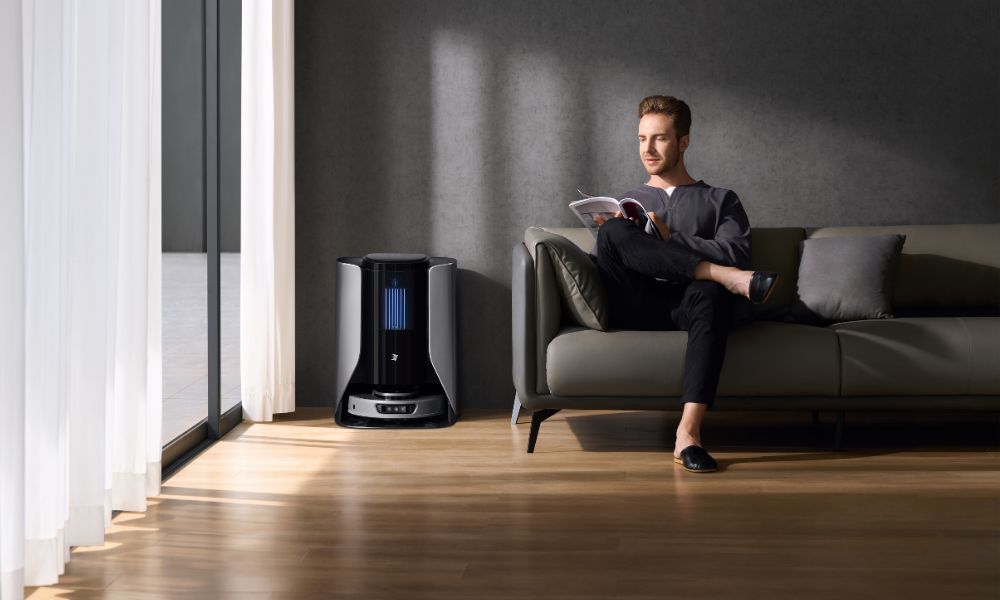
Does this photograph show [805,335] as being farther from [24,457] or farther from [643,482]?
[24,457]

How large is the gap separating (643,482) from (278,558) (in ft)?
3.93

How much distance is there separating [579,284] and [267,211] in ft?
4.21

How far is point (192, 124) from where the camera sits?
3.60 metres

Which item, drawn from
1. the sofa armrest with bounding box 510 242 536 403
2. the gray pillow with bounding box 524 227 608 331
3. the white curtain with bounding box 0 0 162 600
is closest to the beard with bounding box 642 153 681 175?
the gray pillow with bounding box 524 227 608 331

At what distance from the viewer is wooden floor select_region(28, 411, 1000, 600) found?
232cm

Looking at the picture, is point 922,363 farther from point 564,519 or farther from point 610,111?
point 610,111

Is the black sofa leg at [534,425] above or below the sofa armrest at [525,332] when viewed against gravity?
below

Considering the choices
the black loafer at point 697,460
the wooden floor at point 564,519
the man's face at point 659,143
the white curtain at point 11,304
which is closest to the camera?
the white curtain at point 11,304

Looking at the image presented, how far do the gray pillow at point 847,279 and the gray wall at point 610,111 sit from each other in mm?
432

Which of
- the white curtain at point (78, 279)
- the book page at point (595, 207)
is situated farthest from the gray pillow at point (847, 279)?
the white curtain at point (78, 279)

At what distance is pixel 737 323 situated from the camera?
3.58 meters

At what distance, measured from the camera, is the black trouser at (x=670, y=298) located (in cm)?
344

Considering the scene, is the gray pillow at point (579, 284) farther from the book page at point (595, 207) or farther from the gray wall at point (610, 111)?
the gray wall at point (610, 111)

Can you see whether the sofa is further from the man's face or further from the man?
the man's face
